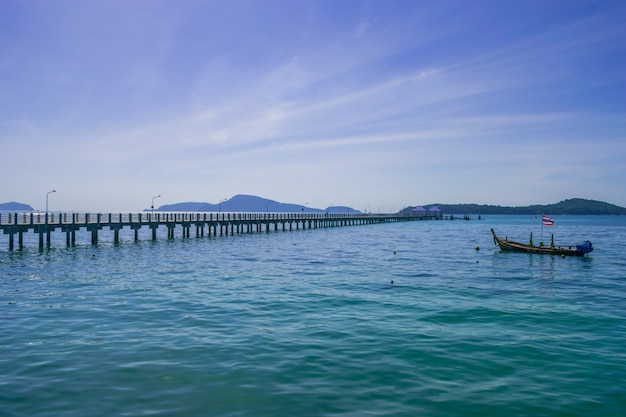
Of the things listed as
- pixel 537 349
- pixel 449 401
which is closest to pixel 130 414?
pixel 449 401

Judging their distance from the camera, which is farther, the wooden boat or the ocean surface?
the wooden boat

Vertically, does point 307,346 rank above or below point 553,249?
below

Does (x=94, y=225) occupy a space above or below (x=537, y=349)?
above

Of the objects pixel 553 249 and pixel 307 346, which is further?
pixel 553 249

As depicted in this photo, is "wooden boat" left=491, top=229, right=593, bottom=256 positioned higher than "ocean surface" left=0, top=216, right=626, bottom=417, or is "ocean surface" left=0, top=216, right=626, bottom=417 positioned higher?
"wooden boat" left=491, top=229, right=593, bottom=256

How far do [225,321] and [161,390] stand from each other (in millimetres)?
6191

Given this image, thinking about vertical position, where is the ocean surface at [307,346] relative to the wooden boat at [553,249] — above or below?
below

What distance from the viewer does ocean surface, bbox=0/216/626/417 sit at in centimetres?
942

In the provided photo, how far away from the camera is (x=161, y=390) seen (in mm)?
9844

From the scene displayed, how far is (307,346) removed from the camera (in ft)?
43.2

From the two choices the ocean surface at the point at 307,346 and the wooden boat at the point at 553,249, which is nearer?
the ocean surface at the point at 307,346

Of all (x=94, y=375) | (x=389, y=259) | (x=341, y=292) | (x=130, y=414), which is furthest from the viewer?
(x=389, y=259)

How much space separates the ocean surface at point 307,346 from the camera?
371 inches

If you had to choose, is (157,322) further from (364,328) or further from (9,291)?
(9,291)
